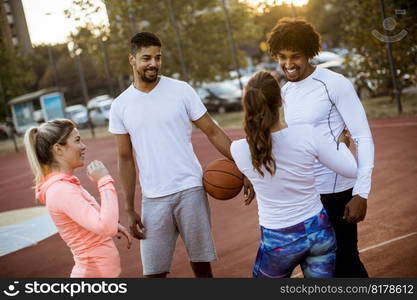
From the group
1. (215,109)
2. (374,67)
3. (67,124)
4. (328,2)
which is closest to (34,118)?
(215,109)

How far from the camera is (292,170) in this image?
9.48 ft

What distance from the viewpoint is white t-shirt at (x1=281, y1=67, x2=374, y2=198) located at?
3.28m

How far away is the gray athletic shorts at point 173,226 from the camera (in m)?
3.99

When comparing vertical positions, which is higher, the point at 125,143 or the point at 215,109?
the point at 125,143

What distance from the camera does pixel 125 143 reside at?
13.3 feet

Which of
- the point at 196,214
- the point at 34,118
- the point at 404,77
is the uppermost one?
the point at 196,214

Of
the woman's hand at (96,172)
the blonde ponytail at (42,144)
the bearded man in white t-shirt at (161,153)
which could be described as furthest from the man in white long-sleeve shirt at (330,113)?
the blonde ponytail at (42,144)

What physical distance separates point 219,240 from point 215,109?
775 inches

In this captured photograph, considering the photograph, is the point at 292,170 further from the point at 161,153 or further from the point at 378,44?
the point at 378,44

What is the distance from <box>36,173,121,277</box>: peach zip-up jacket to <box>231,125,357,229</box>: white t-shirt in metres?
0.78

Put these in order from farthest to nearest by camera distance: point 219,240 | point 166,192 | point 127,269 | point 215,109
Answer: point 215,109, point 219,240, point 127,269, point 166,192

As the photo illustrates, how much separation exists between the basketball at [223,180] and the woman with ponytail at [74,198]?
0.85 m

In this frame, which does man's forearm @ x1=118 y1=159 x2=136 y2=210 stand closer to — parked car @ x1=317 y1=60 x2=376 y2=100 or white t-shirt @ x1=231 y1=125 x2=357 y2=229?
white t-shirt @ x1=231 y1=125 x2=357 y2=229

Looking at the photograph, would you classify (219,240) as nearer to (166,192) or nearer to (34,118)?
(166,192)
